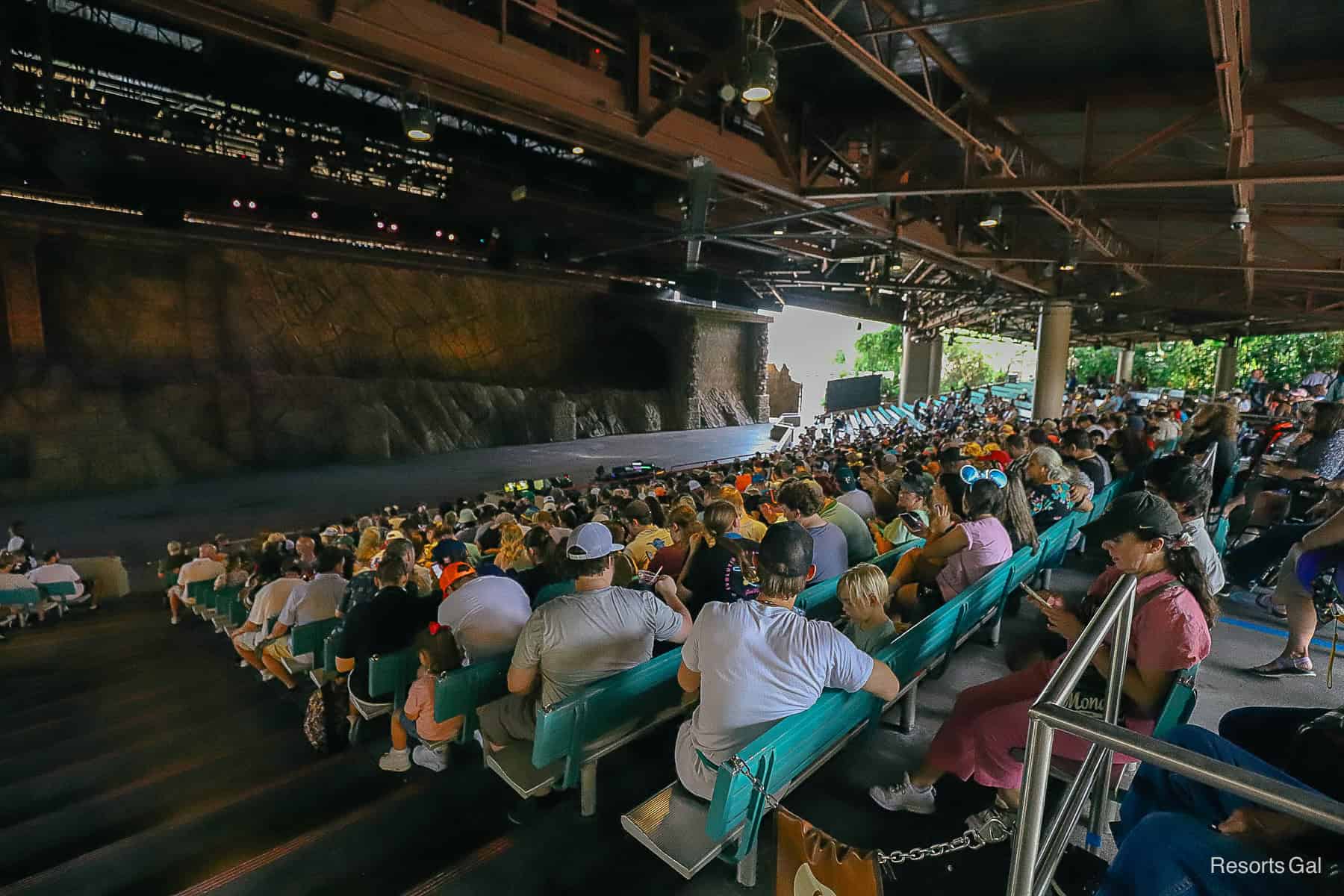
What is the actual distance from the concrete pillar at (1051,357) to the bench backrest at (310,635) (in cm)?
1691

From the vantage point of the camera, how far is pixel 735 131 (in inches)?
336

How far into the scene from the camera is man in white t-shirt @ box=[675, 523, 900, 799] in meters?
2.04

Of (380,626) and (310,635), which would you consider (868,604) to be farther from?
(310,635)

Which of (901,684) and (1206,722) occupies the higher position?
(901,684)

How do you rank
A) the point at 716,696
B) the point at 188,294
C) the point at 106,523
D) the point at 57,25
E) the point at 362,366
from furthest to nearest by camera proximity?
the point at 362,366
the point at 188,294
the point at 106,523
the point at 57,25
the point at 716,696

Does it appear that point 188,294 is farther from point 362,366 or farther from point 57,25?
point 57,25

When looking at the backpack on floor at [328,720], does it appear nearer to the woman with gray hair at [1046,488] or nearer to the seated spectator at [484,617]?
the seated spectator at [484,617]

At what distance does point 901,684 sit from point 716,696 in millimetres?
1096

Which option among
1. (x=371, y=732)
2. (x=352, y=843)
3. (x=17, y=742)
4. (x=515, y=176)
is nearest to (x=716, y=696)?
(x=352, y=843)

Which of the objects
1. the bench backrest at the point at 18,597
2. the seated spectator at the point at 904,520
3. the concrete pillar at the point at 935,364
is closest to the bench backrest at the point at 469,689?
the seated spectator at the point at 904,520

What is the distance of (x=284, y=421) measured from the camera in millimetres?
16203

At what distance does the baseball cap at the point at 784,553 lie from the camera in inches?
80.8

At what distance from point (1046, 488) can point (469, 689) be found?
433 centimetres

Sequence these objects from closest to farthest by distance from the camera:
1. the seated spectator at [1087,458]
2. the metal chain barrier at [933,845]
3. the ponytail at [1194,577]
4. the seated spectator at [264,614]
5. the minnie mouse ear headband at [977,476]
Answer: the metal chain barrier at [933,845] < the ponytail at [1194,577] < the minnie mouse ear headband at [977,476] < the seated spectator at [264,614] < the seated spectator at [1087,458]
